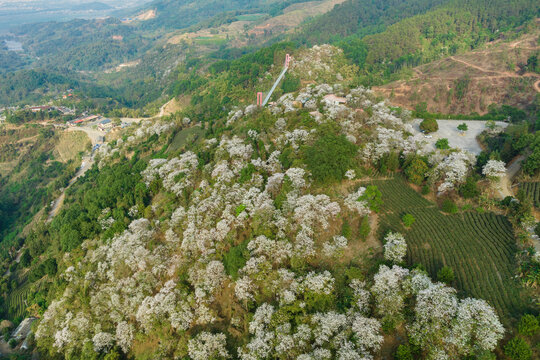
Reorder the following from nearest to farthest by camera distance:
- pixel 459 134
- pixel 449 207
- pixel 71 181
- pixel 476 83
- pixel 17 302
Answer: pixel 449 207, pixel 17 302, pixel 459 134, pixel 476 83, pixel 71 181

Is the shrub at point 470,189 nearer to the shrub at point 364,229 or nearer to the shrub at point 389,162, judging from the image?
the shrub at point 389,162

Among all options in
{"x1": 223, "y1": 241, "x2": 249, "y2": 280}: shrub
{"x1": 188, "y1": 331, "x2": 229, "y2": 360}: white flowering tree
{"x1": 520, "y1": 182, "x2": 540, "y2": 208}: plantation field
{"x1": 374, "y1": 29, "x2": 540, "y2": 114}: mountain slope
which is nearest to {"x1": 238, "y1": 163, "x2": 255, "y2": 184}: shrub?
{"x1": 223, "y1": 241, "x2": 249, "y2": 280}: shrub

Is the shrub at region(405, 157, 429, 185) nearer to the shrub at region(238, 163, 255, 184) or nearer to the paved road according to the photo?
the shrub at region(238, 163, 255, 184)

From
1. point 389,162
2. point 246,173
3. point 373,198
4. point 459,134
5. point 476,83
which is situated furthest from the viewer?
point 476,83

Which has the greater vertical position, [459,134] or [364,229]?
[364,229]

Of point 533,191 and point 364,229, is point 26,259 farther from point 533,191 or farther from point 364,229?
point 533,191

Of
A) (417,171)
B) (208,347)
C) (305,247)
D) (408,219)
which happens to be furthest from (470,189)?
(208,347)
